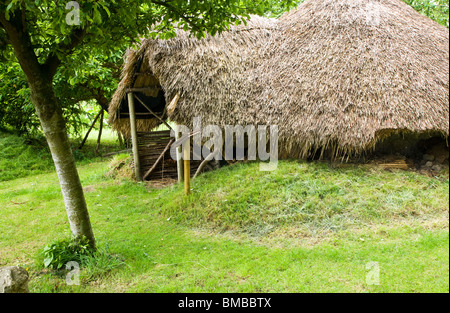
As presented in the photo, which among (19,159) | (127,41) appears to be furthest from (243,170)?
(19,159)

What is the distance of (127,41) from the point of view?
4.74 m

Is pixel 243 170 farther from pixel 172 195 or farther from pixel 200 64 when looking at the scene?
pixel 200 64

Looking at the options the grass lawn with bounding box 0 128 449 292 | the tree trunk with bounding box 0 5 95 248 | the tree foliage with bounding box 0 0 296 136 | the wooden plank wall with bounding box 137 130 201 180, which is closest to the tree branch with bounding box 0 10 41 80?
the tree trunk with bounding box 0 5 95 248

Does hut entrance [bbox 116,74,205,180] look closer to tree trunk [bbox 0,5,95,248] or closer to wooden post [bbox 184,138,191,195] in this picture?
wooden post [bbox 184,138,191,195]

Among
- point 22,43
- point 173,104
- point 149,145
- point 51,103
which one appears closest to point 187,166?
point 173,104

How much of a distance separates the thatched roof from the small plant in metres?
3.48

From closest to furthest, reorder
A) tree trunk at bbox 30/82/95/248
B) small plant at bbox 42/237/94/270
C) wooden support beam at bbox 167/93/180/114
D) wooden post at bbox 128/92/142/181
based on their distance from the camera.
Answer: tree trunk at bbox 30/82/95/248 < small plant at bbox 42/237/94/270 < wooden support beam at bbox 167/93/180/114 < wooden post at bbox 128/92/142/181

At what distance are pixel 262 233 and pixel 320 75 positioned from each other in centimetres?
328

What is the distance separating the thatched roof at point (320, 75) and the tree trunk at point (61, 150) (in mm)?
3190

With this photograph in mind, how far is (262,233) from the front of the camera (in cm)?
488

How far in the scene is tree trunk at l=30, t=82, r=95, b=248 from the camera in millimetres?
3773

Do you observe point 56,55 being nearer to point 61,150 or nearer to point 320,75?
point 61,150

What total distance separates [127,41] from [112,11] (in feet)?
2.60

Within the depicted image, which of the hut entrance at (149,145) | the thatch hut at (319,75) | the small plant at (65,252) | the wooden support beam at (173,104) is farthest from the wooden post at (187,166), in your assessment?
the small plant at (65,252)
